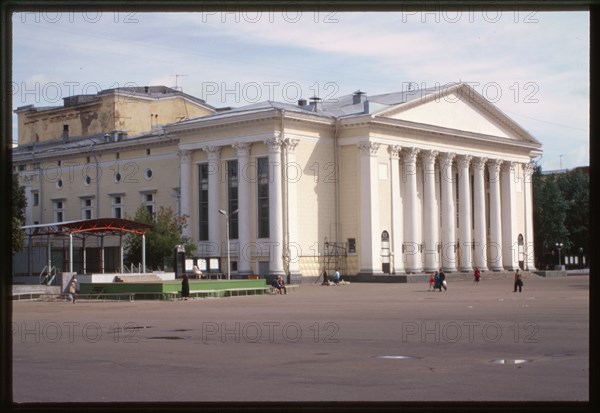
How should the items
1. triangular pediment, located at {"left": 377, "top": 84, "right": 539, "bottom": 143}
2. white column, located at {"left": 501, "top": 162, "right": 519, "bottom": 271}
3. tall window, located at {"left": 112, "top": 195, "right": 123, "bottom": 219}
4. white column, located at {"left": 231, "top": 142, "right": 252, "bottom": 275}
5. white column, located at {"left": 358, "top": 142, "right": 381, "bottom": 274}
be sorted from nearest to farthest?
white column, located at {"left": 231, "top": 142, "right": 252, "bottom": 275}, white column, located at {"left": 358, "top": 142, "right": 381, "bottom": 274}, triangular pediment, located at {"left": 377, "top": 84, "right": 539, "bottom": 143}, tall window, located at {"left": 112, "top": 195, "right": 123, "bottom": 219}, white column, located at {"left": 501, "top": 162, "right": 519, "bottom": 271}

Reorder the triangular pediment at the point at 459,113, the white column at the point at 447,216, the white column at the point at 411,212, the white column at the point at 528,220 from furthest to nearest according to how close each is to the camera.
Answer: the white column at the point at 528,220
the white column at the point at 447,216
the white column at the point at 411,212
the triangular pediment at the point at 459,113

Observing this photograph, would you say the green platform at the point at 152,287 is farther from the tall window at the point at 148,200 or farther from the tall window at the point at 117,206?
the tall window at the point at 117,206

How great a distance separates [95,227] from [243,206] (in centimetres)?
1928

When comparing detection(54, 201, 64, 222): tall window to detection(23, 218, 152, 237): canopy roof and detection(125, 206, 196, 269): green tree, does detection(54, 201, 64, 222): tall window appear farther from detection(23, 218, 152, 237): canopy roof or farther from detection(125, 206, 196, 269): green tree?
detection(23, 218, 152, 237): canopy roof

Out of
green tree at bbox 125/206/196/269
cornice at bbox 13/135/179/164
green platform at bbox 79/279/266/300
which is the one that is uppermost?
cornice at bbox 13/135/179/164

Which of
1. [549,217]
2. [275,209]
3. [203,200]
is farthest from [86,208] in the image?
[549,217]

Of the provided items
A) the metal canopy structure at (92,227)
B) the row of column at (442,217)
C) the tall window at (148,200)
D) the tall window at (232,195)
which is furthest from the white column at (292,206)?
the metal canopy structure at (92,227)

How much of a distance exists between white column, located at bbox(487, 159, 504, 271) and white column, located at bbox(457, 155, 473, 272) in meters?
4.14

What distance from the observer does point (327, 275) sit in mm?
68125

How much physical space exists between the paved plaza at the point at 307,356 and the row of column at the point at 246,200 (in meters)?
36.4

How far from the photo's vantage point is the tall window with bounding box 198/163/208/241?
74562 millimetres

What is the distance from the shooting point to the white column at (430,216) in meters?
76.9

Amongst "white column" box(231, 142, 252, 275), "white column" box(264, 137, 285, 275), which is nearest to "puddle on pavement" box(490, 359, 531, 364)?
"white column" box(264, 137, 285, 275)

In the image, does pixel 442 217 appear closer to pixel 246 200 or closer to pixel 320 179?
pixel 320 179
